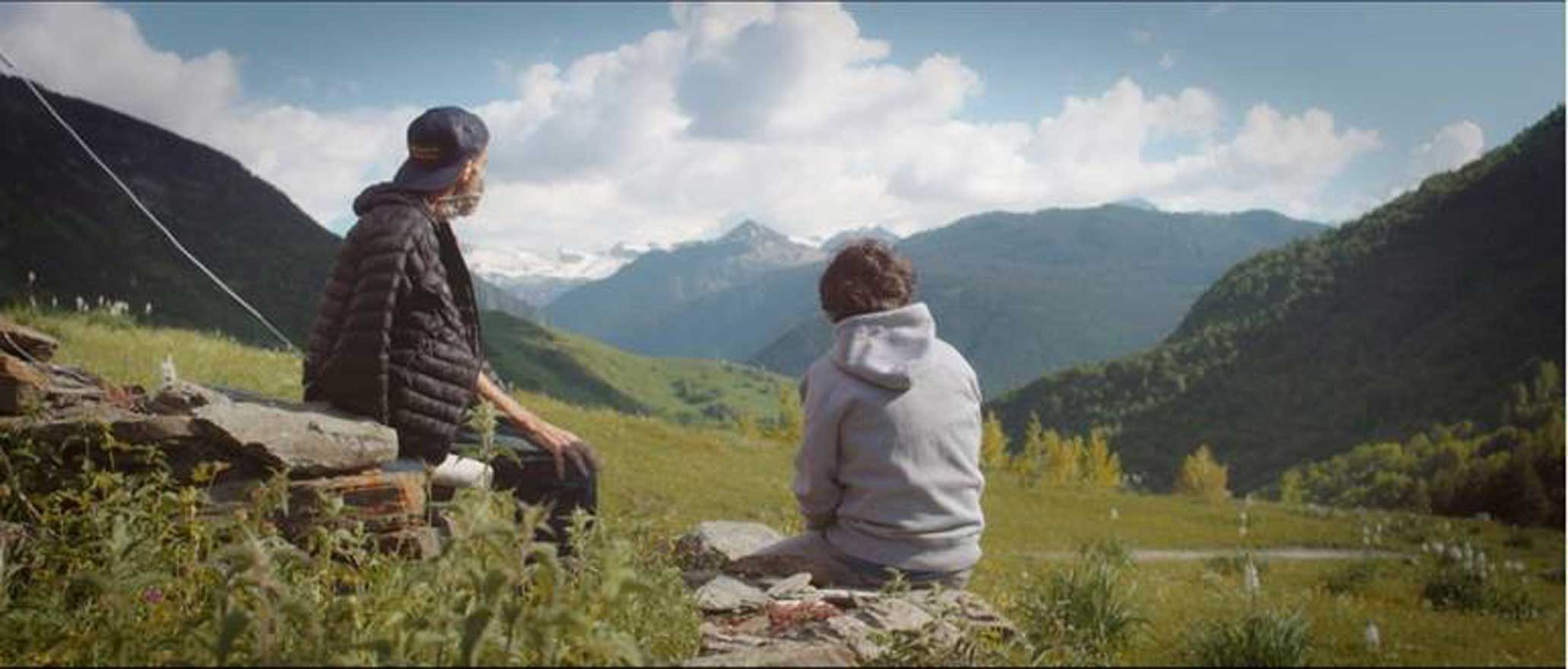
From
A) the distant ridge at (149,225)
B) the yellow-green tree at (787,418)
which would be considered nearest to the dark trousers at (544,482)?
the yellow-green tree at (787,418)

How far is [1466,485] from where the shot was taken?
64875 mm

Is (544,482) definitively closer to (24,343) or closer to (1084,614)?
(1084,614)

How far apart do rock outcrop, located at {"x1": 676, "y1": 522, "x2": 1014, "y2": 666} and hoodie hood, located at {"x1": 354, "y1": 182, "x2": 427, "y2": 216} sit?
2.82 m

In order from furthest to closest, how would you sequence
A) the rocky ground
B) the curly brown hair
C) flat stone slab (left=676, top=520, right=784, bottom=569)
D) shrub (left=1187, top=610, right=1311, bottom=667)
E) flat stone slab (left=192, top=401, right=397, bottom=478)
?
flat stone slab (left=676, top=520, right=784, bottom=569) → flat stone slab (left=192, top=401, right=397, bottom=478) → the curly brown hair → the rocky ground → shrub (left=1187, top=610, right=1311, bottom=667)

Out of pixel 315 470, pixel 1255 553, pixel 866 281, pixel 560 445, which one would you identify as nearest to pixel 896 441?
pixel 866 281

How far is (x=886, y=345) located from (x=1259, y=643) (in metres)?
2.42

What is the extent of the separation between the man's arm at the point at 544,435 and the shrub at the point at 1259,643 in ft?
13.1

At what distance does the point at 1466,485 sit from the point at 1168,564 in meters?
50.4

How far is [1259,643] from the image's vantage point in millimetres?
4426

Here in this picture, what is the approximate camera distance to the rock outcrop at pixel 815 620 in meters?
4.23

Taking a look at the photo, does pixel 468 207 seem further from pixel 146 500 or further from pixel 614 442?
pixel 614 442

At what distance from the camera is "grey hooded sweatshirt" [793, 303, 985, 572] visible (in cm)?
597

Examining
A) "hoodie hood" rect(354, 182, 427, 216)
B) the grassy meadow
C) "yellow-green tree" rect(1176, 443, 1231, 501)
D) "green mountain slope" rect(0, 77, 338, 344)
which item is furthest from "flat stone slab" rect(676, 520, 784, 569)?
"green mountain slope" rect(0, 77, 338, 344)

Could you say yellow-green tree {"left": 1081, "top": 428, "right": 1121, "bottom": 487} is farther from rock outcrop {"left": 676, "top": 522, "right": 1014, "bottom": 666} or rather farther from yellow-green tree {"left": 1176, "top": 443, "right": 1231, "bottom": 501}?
rock outcrop {"left": 676, "top": 522, "right": 1014, "bottom": 666}
